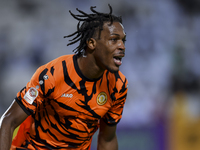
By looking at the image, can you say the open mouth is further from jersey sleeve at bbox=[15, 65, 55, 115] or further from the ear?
jersey sleeve at bbox=[15, 65, 55, 115]

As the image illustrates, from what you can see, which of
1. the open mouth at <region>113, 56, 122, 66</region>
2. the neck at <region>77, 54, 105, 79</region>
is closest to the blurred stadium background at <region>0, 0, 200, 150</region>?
the neck at <region>77, 54, 105, 79</region>

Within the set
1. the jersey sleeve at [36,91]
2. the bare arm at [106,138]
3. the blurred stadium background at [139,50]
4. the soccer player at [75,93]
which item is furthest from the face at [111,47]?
the blurred stadium background at [139,50]

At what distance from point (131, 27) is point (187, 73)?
4.66ft

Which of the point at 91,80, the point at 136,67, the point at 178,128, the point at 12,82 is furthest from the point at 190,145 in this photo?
the point at 12,82

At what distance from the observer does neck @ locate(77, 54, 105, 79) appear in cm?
248

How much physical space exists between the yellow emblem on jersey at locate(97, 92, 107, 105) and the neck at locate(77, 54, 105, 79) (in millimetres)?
176

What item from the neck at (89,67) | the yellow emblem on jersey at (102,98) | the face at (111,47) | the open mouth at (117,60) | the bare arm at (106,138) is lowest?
the bare arm at (106,138)

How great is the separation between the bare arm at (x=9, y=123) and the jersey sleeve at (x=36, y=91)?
0.05 metres

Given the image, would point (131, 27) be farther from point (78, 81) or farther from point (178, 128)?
point (78, 81)

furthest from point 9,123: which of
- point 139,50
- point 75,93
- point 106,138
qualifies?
point 139,50

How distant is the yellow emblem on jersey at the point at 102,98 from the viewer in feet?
8.47

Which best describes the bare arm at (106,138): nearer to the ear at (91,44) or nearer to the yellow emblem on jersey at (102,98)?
the yellow emblem on jersey at (102,98)

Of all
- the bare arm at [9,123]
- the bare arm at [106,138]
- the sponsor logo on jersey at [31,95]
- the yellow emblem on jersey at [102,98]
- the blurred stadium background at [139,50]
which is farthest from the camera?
the blurred stadium background at [139,50]

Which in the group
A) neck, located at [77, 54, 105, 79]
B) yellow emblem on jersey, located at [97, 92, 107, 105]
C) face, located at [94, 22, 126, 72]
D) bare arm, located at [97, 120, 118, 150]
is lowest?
bare arm, located at [97, 120, 118, 150]
